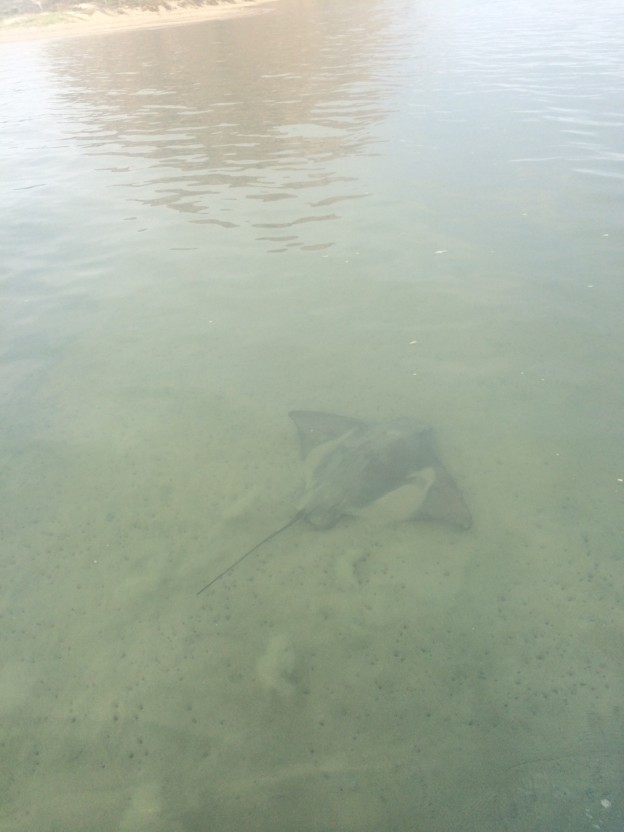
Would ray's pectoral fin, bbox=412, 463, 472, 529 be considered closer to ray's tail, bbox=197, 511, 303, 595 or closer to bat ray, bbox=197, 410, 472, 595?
bat ray, bbox=197, 410, 472, 595

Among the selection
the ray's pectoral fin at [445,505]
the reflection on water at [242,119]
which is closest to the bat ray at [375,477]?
the ray's pectoral fin at [445,505]

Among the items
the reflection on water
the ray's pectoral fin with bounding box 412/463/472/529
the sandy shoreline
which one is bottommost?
the ray's pectoral fin with bounding box 412/463/472/529

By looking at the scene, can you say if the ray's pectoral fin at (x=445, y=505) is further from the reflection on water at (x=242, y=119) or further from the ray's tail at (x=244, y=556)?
the reflection on water at (x=242, y=119)

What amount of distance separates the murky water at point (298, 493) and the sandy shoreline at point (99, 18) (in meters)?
43.1

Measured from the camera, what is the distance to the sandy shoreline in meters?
45.6

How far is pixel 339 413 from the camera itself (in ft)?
19.9

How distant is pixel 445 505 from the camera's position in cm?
486

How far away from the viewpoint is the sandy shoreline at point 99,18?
150ft

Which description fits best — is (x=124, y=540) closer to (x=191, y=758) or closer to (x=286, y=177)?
(x=191, y=758)

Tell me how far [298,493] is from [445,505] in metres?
1.34

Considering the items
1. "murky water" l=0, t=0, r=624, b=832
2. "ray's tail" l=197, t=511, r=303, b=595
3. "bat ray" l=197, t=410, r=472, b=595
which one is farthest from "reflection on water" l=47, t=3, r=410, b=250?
"ray's tail" l=197, t=511, r=303, b=595

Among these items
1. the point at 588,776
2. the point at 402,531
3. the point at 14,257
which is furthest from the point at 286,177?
the point at 588,776

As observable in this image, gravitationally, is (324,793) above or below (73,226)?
below

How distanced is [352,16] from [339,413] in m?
43.5
